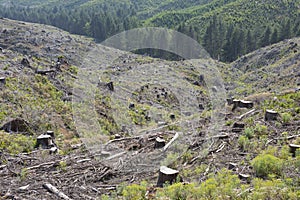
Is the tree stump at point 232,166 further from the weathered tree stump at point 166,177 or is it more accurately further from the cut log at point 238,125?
the cut log at point 238,125

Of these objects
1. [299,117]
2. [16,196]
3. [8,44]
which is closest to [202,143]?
[299,117]

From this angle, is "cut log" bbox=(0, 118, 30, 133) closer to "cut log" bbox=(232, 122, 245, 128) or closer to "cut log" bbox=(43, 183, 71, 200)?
"cut log" bbox=(43, 183, 71, 200)

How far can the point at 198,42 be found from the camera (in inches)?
2452

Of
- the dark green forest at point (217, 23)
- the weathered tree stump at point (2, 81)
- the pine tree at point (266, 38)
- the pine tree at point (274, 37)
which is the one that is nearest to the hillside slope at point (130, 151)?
the weathered tree stump at point (2, 81)

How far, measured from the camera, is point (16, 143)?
383 inches

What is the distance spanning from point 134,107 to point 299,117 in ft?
34.0

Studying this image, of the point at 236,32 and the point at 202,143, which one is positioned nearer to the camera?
the point at 202,143

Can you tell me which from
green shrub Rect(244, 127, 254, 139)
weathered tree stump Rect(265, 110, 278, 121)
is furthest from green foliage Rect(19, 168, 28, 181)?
weathered tree stump Rect(265, 110, 278, 121)

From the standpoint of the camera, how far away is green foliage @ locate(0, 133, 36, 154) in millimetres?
9340

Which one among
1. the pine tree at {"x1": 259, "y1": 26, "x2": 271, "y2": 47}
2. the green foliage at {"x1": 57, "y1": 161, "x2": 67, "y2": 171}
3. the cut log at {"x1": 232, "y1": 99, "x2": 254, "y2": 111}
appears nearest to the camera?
the green foliage at {"x1": 57, "y1": 161, "x2": 67, "y2": 171}

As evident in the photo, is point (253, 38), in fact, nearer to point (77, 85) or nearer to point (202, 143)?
point (77, 85)

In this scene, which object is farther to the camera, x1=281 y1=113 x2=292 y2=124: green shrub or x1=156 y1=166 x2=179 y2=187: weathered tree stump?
x1=281 y1=113 x2=292 y2=124: green shrub

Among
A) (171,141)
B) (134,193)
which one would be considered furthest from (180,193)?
(171,141)

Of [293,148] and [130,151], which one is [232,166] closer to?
[293,148]
